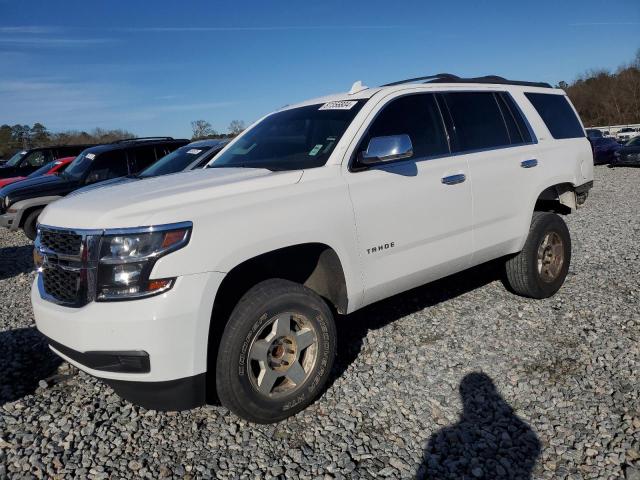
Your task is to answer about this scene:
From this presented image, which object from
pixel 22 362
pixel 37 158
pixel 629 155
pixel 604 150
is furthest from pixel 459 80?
pixel 604 150

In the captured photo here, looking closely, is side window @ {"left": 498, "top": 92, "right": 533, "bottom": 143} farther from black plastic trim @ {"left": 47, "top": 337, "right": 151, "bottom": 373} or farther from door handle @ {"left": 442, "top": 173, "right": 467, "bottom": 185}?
black plastic trim @ {"left": 47, "top": 337, "right": 151, "bottom": 373}

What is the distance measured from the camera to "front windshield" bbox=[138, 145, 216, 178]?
7984mm

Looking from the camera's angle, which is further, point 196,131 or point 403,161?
point 196,131

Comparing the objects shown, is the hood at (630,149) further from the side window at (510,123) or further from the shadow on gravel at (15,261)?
the shadow on gravel at (15,261)

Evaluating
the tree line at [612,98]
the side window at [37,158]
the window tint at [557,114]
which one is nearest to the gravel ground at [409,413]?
the window tint at [557,114]

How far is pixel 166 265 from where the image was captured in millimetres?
2480

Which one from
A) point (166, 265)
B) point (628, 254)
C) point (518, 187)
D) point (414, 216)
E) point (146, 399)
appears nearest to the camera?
point (166, 265)

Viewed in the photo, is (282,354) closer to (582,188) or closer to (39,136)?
(582,188)

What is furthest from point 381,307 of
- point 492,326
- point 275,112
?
point 275,112

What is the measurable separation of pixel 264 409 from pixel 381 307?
2.36 meters

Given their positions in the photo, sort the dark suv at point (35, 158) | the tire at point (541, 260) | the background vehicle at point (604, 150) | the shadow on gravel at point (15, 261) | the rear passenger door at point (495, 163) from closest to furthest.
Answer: the rear passenger door at point (495, 163) → the tire at point (541, 260) → the shadow on gravel at point (15, 261) → the dark suv at point (35, 158) → the background vehicle at point (604, 150)

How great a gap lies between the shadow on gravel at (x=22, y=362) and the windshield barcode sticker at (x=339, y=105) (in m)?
2.96

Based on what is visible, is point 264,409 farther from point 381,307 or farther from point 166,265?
point 381,307

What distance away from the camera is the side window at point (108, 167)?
32.1ft
